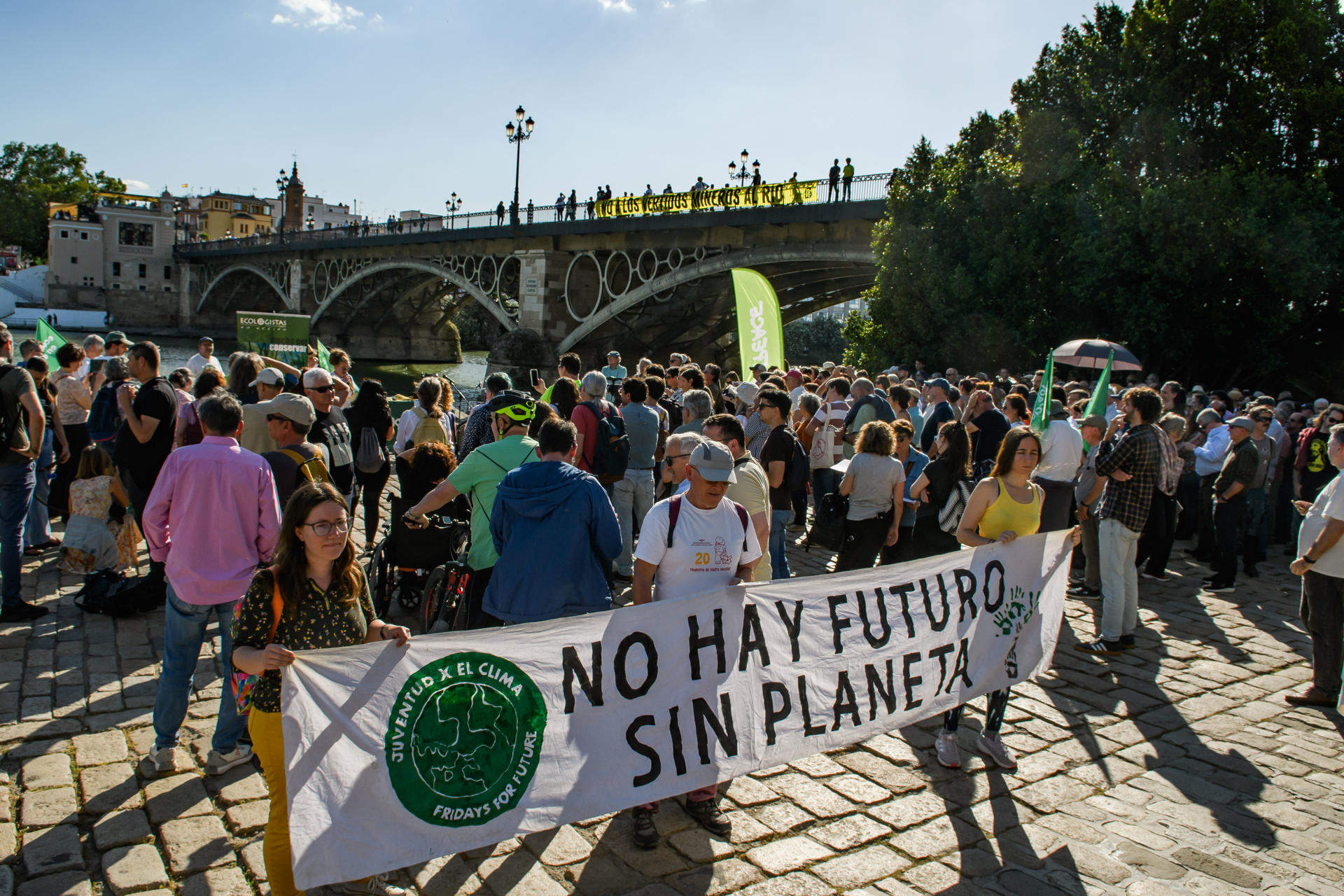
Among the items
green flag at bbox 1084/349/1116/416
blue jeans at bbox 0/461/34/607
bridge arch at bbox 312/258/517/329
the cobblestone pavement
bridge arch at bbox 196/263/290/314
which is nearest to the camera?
the cobblestone pavement

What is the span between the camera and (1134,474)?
6.44m

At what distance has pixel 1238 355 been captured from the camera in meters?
19.4

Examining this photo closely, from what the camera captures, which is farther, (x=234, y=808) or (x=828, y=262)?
(x=828, y=262)

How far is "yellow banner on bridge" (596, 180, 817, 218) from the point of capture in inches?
968

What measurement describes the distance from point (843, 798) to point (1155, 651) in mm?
3626

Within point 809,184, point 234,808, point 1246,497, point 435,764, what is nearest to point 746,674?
point 435,764

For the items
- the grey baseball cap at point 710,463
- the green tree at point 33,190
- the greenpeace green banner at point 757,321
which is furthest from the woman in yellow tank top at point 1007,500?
the green tree at point 33,190

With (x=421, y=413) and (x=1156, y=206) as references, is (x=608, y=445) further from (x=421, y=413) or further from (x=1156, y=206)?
(x=1156, y=206)

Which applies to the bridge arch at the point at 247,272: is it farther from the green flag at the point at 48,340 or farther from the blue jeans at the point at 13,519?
the blue jeans at the point at 13,519

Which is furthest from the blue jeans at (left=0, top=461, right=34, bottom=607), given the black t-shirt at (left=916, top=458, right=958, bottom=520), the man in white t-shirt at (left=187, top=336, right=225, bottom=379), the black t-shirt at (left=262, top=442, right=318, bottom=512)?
the black t-shirt at (left=916, top=458, right=958, bottom=520)

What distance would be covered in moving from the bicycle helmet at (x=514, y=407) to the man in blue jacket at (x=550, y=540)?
1.12 m

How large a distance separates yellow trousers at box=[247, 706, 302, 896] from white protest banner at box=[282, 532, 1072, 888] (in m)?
0.16

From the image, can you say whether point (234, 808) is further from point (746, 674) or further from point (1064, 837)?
point (1064, 837)

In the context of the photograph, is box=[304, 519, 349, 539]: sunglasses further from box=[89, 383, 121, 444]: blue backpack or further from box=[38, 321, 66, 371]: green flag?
box=[38, 321, 66, 371]: green flag
